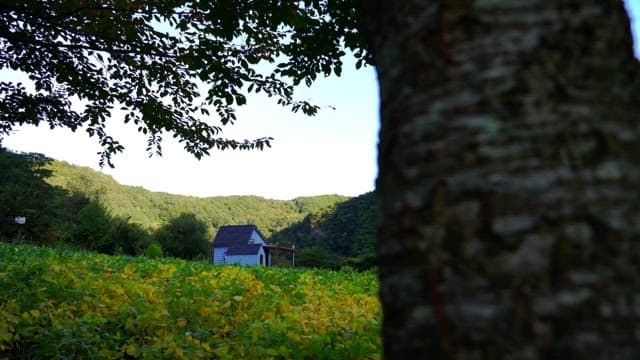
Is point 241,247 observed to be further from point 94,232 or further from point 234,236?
point 94,232

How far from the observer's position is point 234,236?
55312mm

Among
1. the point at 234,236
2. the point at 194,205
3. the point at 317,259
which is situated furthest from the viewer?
the point at 194,205

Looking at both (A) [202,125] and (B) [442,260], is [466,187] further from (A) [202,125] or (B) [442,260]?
(A) [202,125]

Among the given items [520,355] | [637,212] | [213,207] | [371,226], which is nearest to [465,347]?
[520,355]

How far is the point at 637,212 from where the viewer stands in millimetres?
1007

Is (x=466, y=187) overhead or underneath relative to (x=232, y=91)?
underneath

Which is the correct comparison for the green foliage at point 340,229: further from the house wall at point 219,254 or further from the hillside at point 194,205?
the hillside at point 194,205

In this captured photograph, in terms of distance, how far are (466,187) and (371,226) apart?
143ft

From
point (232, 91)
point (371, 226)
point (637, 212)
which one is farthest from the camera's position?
point (371, 226)

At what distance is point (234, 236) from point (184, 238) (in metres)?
20.8

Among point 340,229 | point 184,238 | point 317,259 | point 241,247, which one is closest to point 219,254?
point 241,247

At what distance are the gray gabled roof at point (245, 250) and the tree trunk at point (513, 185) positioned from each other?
51.6 m

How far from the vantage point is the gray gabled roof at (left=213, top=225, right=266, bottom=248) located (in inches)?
2128

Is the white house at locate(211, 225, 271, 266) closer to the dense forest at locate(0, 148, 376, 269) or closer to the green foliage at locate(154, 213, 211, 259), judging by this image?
the dense forest at locate(0, 148, 376, 269)
